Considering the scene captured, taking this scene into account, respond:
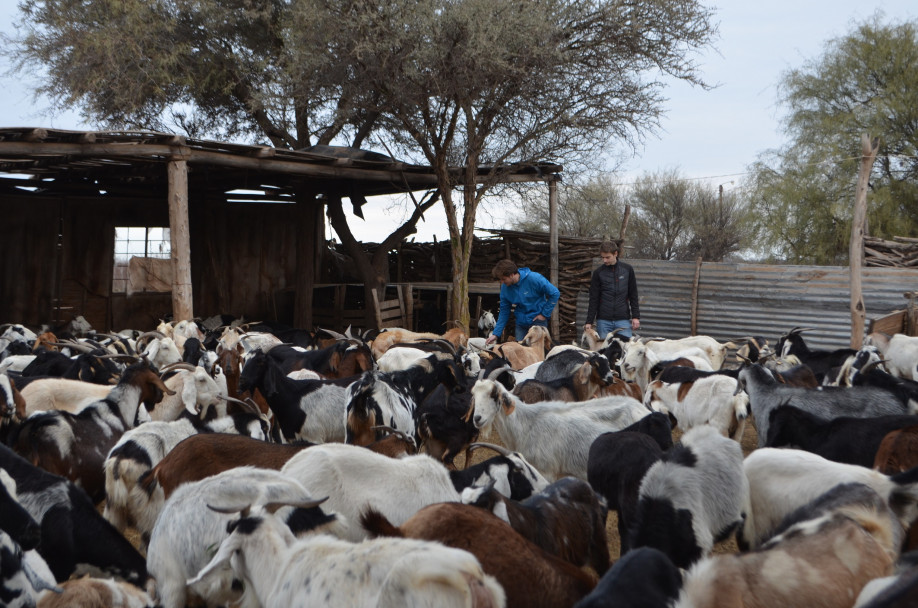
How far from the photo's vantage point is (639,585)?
8.23 ft

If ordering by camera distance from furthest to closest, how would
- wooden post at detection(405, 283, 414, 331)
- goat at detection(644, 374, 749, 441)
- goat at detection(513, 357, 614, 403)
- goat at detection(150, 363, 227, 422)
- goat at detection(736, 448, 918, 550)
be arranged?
wooden post at detection(405, 283, 414, 331)
goat at detection(513, 357, 614, 403)
goat at detection(644, 374, 749, 441)
goat at detection(150, 363, 227, 422)
goat at detection(736, 448, 918, 550)

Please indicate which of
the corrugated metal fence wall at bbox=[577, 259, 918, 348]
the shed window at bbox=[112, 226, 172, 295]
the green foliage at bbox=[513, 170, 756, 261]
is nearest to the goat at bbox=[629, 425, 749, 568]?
the corrugated metal fence wall at bbox=[577, 259, 918, 348]

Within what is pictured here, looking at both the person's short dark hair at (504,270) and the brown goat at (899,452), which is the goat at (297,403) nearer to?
the person's short dark hair at (504,270)

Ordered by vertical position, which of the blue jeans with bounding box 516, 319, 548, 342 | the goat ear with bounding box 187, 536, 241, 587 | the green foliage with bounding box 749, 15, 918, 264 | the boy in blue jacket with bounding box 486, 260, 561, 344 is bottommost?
the goat ear with bounding box 187, 536, 241, 587

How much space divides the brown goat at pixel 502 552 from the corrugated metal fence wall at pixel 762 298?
11769mm

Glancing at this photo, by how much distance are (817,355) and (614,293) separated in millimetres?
2343

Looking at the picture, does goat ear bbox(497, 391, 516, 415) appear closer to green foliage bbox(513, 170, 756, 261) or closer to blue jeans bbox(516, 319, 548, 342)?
blue jeans bbox(516, 319, 548, 342)

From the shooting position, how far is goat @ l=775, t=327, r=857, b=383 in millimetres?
8803

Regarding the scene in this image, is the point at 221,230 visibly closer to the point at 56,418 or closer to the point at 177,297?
the point at 177,297

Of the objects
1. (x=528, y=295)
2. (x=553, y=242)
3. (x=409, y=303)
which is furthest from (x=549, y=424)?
(x=409, y=303)

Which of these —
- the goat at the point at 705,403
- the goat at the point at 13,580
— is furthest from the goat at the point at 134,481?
the goat at the point at 705,403

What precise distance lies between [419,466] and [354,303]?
48.6ft

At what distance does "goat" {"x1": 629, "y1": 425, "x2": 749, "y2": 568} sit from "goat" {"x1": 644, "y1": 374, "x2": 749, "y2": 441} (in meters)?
2.23

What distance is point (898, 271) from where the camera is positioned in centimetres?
1318
